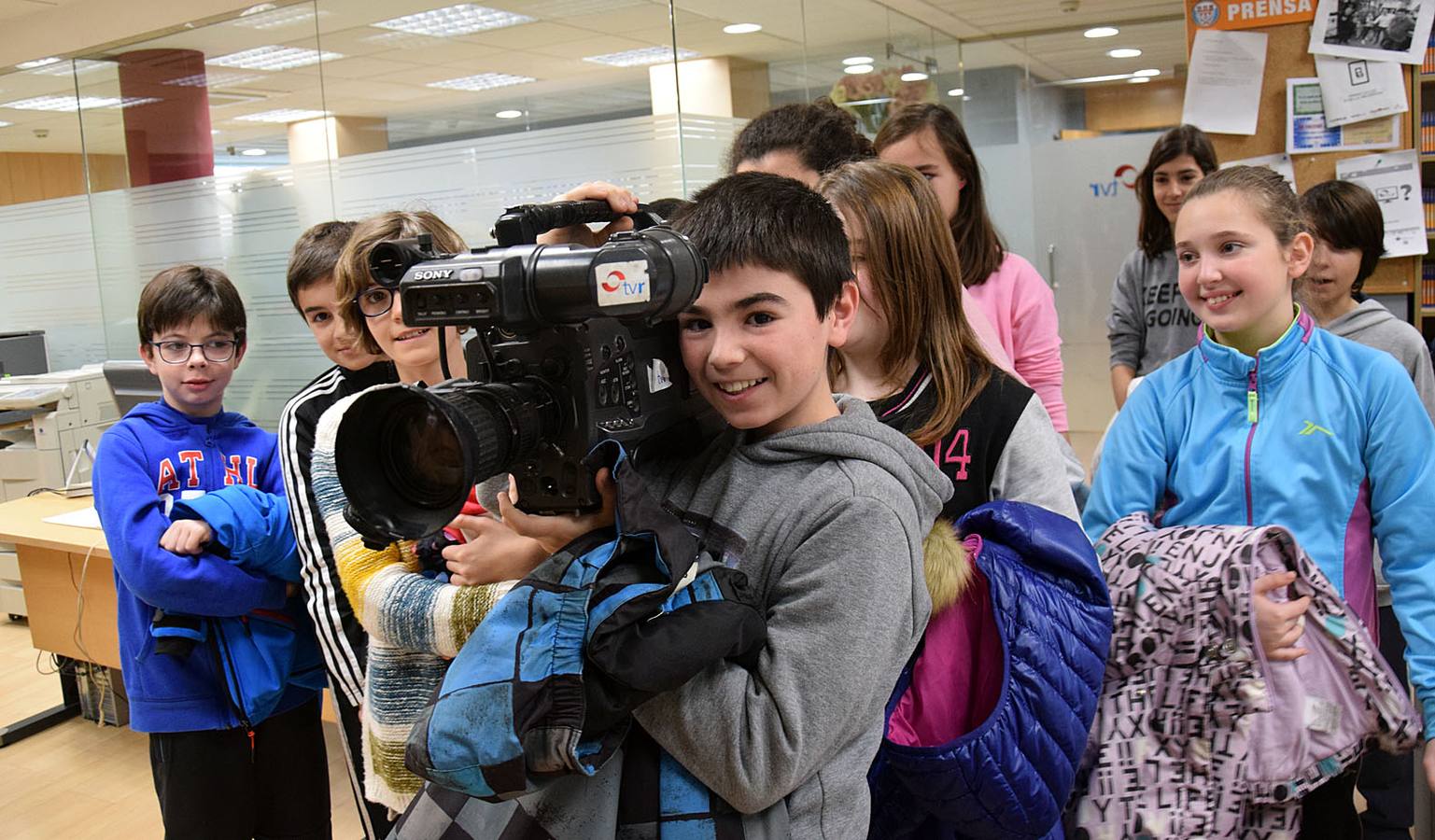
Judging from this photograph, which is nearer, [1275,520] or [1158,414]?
[1275,520]

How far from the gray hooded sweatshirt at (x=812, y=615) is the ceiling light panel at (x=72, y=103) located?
486 centimetres

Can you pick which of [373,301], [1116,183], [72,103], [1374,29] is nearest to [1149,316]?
[1374,29]

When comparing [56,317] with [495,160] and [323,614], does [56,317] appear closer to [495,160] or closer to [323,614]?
[495,160]

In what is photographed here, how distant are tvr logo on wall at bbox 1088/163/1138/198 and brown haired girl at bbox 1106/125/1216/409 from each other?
152 inches

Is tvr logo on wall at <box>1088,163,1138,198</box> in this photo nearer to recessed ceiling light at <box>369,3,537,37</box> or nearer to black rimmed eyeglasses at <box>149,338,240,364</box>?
recessed ceiling light at <box>369,3,537,37</box>

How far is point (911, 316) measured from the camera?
1.22 meters

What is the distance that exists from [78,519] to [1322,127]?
385 centimetres

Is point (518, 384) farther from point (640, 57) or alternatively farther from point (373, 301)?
point (640, 57)

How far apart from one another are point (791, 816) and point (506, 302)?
1.45 feet

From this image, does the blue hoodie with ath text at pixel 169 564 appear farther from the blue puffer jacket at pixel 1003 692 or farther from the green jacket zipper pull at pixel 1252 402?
the green jacket zipper pull at pixel 1252 402

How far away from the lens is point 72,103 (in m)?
5.09

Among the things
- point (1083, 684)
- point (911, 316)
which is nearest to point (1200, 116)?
point (911, 316)

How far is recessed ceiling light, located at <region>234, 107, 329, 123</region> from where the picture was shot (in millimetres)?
4230

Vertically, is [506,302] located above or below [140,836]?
above
